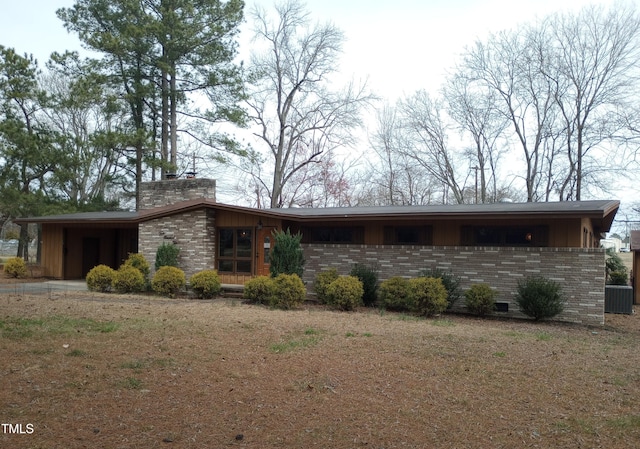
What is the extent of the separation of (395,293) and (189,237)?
6.88 metres

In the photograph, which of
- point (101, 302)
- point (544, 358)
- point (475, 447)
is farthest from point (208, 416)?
point (101, 302)

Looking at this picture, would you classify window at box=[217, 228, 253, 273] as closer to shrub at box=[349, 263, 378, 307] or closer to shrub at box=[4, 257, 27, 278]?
shrub at box=[349, 263, 378, 307]

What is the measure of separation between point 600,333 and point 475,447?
26.2ft

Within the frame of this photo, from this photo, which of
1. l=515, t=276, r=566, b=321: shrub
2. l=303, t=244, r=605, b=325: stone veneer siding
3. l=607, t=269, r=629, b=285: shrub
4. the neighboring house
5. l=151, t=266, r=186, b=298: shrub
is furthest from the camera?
l=607, t=269, r=629, b=285: shrub

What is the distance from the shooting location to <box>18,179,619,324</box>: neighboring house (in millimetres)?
11906

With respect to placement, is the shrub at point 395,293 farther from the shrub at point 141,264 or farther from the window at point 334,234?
the shrub at point 141,264

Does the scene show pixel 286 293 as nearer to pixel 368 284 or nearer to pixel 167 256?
pixel 368 284

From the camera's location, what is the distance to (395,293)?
497 inches

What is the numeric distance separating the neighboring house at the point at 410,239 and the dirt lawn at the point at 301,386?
2855 millimetres

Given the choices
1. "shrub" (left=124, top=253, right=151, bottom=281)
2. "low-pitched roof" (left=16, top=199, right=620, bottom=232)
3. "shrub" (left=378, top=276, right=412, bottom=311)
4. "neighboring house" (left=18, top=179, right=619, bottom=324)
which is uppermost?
"low-pitched roof" (left=16, top=199, right=620, bottom=232)

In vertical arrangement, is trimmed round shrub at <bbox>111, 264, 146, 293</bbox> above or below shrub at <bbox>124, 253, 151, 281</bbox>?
below

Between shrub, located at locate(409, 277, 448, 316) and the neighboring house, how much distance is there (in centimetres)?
163

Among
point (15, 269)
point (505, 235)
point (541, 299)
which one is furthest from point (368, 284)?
point (15, 269)

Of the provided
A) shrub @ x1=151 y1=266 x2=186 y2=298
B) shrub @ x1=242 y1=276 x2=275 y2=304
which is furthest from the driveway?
shrub @ x1=242 y1=276 x2=275 y2=304
